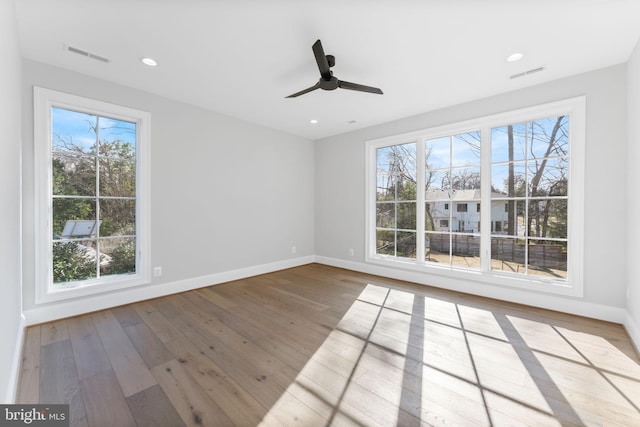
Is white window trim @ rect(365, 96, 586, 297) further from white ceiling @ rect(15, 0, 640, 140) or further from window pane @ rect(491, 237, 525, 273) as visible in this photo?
white ceiling @ rect(15, 0, 640, 140)

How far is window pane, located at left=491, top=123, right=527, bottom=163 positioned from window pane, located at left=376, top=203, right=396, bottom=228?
64.2 inches

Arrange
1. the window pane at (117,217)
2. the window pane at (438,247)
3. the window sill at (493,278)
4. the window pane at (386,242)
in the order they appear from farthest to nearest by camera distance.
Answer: the window pane at (386,242), the window pane at (438,247), the window pane at (117,217), the window sill at (493,278)

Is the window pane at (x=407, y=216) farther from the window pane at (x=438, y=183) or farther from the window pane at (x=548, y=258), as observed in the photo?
the window pane at (x=548, y=258)

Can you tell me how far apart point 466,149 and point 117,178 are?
4632mm

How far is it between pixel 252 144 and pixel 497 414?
4.34m

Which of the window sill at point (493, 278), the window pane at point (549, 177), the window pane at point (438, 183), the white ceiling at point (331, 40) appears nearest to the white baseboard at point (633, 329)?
the window sill at point (493, 278)

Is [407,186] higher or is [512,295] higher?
[407,186]

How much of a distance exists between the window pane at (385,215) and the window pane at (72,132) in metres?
4.13

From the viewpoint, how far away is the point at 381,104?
3.63m

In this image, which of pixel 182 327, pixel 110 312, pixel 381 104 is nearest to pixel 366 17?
pixel 381 104

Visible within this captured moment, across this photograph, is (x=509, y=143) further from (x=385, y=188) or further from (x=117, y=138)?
(x=117, y=138)

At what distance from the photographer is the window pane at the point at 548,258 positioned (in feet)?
9.91

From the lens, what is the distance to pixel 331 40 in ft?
7.38

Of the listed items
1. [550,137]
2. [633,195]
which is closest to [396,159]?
[550,137]
